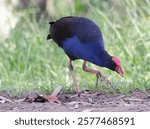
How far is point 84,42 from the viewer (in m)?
6.61

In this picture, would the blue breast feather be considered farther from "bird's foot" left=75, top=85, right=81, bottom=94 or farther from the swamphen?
"bird's foot" left=75, top=85, right=81, bottom=94

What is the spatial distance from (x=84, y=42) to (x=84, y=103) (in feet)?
2.43

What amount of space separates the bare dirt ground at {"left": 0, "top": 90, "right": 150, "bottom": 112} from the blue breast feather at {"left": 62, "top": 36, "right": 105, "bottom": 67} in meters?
0.36

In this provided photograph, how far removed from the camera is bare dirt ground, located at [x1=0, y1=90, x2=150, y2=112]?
5824mm

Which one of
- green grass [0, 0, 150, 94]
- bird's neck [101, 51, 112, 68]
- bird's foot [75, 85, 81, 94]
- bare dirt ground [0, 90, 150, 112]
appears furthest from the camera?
green grass [0, 0, 150, 94]

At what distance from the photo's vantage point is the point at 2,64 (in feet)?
29.6

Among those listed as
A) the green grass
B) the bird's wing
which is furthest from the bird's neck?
the green grass

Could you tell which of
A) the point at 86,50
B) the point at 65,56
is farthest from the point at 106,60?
the point at 65,56

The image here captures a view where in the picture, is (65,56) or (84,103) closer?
(84,103)

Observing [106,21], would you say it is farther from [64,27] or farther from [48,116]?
[48,116]

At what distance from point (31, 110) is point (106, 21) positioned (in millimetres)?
3530

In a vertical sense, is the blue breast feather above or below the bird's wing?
below

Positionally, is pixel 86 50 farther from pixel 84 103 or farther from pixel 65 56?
pixel 65 56

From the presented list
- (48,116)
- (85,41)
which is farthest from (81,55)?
(48,116)
